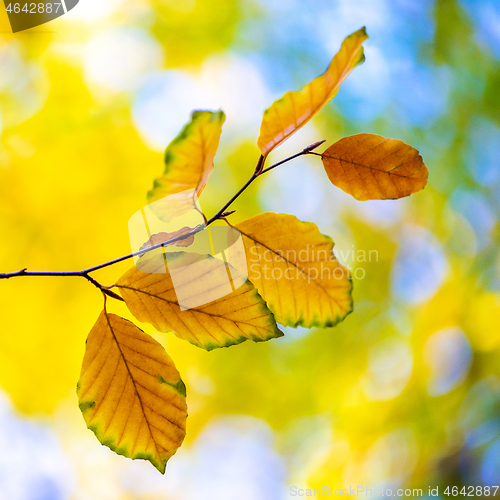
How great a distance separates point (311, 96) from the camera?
8.5 inches

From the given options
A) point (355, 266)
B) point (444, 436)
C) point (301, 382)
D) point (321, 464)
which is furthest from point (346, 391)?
point (355, 266)

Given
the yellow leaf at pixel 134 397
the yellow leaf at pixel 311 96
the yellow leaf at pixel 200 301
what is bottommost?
the yellow leaf at pixel 134 397

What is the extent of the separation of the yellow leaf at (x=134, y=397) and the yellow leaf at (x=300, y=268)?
0.09 metres

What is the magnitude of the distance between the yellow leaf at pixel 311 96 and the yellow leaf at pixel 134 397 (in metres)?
0.17

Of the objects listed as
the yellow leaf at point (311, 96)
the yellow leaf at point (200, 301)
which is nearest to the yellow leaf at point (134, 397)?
the yellow leaf at point (200, 301)

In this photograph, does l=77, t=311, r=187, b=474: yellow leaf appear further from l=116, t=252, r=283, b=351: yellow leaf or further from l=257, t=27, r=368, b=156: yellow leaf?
l=257, t=27, r=368, b=156: yellow leaf

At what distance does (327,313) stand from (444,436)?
7.70 feet

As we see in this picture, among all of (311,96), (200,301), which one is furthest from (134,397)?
(311,96)

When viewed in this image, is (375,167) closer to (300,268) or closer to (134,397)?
(300,268)

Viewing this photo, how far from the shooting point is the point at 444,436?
206 cm

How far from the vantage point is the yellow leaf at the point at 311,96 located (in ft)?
0.69

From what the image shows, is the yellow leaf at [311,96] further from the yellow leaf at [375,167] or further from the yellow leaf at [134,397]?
the yellow leaf at [134,397]

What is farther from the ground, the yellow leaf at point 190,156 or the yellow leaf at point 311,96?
the yellow leaf at point 311,96

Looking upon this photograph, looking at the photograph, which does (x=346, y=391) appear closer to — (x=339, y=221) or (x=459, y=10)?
(x=339, y=221)
